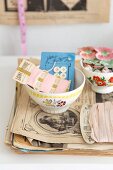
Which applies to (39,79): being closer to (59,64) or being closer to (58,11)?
(59,64)

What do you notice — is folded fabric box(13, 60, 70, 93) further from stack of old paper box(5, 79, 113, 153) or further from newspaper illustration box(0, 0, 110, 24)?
newspaper illustration box(0, 0, 110, 24)

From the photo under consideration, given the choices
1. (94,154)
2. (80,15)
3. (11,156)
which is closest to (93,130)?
(94,154)

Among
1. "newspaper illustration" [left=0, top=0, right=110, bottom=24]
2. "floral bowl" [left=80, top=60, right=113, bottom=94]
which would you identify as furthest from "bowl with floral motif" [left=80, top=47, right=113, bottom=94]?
"newspaper illustration" [left=0, top=0, right=110, bottom=24]

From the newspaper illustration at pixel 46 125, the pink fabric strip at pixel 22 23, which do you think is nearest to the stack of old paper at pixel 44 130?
the newspaper illustration at pixel 46 125

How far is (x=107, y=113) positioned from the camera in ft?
2.15

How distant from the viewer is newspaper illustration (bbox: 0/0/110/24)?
0.95 meters

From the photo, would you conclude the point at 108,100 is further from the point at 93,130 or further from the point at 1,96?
the point at 1,96

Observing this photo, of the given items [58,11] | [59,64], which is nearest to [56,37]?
[58,11]

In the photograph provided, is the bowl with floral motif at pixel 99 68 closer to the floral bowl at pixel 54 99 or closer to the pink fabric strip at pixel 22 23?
the floral bowl at pixel 54 99

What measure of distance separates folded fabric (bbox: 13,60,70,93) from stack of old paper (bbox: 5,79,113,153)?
49mm

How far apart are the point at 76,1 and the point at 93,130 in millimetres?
471

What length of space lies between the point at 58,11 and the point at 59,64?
290 millimetres

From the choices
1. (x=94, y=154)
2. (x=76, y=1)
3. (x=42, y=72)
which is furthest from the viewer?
(x=76, y=1)

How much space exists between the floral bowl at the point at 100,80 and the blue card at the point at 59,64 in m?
0.03
